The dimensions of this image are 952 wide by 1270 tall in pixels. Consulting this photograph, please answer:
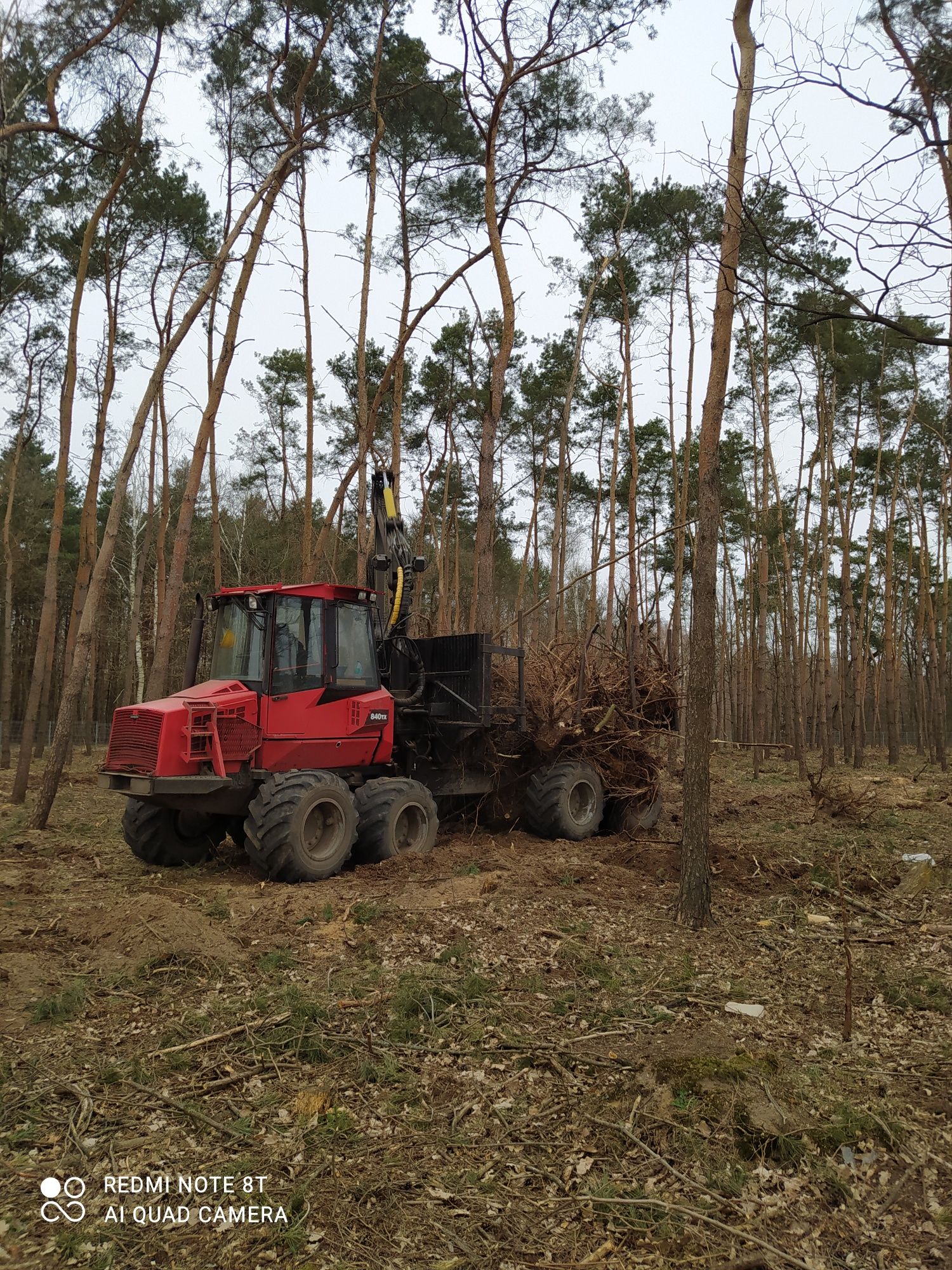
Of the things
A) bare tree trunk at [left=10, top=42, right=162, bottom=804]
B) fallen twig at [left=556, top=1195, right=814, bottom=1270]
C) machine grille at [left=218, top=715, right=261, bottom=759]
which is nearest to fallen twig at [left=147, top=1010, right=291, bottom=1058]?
fallen twig at [left=556, top=1195, right=814, bottom=1270]

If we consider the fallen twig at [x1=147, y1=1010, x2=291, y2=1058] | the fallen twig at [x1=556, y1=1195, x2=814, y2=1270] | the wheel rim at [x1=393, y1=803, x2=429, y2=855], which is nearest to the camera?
the fallen twig at [x1=556, y1=1195, x2=814, y2=1270]

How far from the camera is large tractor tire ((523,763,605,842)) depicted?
997 centimetres

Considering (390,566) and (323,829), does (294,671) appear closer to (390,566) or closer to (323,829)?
(323,829)

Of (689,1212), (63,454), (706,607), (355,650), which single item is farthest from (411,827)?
(63,454)

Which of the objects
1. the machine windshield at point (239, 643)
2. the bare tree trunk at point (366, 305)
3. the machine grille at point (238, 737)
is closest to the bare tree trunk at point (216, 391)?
the bare tree trunk at point (366, 305)

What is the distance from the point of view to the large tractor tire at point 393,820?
8141mm

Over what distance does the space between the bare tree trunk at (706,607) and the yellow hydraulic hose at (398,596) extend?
376 cm

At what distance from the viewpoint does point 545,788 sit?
394 inches

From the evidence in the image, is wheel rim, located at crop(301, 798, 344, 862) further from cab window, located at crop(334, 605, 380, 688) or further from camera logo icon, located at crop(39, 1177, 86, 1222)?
camera logo icon, located at crop(39, 1177, 86, 1222)

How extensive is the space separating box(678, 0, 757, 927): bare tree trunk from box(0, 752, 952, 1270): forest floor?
0.40 metres

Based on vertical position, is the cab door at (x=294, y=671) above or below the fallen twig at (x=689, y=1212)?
above

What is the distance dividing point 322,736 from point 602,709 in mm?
3810

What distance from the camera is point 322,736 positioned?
8180mm

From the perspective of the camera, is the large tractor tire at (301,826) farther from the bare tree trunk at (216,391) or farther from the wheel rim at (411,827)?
the bare tree trunk at (216,391)
